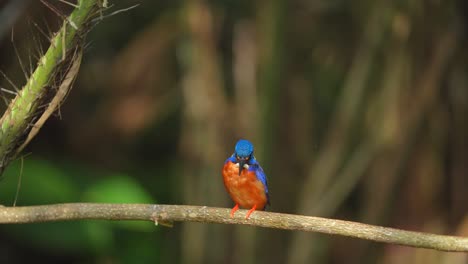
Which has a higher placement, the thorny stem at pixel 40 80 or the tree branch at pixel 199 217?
the thorny stem at pixel 40 80

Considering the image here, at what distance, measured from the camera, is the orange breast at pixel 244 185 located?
350 cm

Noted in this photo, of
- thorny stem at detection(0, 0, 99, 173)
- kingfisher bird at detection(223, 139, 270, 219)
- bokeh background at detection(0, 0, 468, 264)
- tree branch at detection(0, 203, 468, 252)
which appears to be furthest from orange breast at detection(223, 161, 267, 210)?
bokeh background at detection(0, 0, 468, 264)

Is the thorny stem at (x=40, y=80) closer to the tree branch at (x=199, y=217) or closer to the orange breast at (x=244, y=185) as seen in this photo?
the tree branch at (x=199, y=217)

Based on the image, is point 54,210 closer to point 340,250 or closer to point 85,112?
point 340,250

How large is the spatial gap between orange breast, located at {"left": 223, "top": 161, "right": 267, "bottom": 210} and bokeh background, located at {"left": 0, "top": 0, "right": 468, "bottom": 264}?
1.64m

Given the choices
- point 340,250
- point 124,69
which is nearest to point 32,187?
point 124,69

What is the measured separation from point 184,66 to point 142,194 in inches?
44.7

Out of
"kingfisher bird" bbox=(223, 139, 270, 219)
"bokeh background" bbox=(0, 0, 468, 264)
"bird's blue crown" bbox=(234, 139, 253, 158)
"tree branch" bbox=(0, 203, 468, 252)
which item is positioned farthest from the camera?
"bokeh background" bbox=(0, 0, 468, 264)

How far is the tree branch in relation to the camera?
7.32 feet

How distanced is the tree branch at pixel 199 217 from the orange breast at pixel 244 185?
3.42 feet

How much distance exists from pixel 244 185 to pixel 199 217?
1187 mm

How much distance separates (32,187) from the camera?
5742 mm

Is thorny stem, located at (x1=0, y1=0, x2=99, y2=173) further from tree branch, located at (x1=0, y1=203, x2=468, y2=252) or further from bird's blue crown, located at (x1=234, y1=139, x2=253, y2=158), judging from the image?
bird's blue crown, located at (x1=234, y1=139, x2=253, y2=158)

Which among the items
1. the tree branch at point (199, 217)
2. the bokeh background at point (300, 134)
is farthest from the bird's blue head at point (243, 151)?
A: the bokeh background at point (300, 134)
